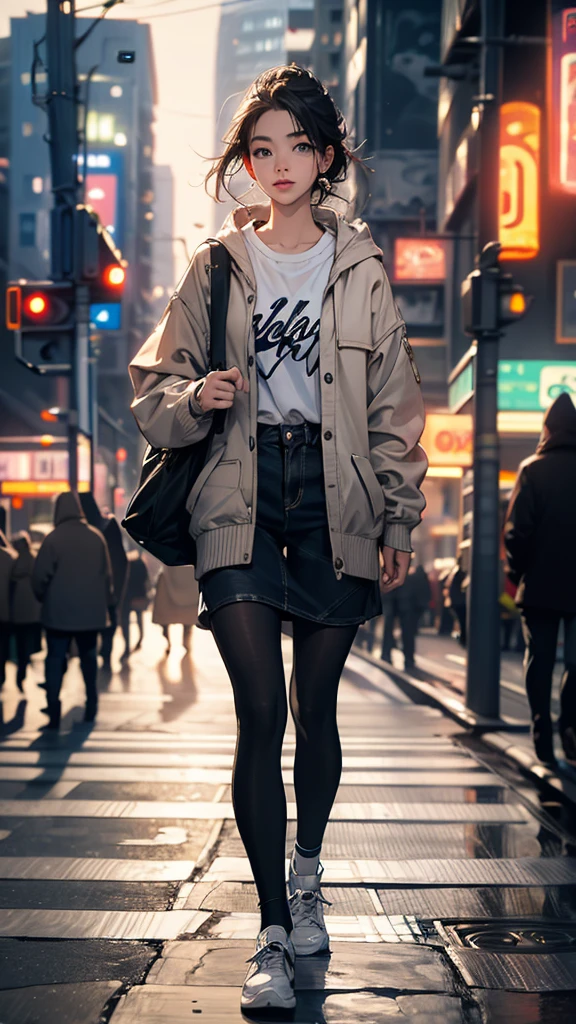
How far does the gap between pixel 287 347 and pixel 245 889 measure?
1.92m

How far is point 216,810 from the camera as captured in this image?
253 inches

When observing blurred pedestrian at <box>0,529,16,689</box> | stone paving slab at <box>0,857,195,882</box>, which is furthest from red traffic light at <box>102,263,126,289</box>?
stone paving slab at <box>0,857,195,882</box>

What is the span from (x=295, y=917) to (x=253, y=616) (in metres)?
0.86

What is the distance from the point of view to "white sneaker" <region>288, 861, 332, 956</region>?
3801 mm

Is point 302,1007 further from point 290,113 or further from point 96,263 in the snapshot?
point 96,263

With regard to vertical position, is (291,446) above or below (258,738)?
above

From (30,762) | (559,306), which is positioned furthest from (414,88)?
(30,762)

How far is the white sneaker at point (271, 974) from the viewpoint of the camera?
10.6ft

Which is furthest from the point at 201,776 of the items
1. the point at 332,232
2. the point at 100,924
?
the point at 332,232

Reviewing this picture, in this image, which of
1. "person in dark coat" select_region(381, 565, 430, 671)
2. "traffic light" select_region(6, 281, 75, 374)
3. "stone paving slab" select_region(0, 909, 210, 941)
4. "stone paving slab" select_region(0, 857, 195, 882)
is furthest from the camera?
"person in dark coat" select_region(381, 565, 430, 671)

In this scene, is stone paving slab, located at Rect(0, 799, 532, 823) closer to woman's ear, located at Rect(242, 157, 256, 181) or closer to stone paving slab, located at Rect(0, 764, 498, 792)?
stone paving slab, located at Rect(0, 764, 498, 792)

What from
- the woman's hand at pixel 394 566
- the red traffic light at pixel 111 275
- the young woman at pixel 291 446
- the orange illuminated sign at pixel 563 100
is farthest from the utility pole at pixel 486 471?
the orange illuminated sign at pixel 563 100

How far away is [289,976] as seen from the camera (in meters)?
3.36

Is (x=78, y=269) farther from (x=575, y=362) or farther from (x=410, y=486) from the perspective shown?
(x=575, y=362)
